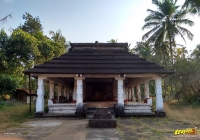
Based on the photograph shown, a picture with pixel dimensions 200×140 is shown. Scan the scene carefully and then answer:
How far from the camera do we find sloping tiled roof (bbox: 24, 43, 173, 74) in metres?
11.7

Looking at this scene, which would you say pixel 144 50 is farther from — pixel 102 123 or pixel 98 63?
pixel 102 123

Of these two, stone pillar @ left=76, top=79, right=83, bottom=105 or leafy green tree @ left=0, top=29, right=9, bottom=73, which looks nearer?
stone pillar @ left=76, top=79, right=83, bottom=105

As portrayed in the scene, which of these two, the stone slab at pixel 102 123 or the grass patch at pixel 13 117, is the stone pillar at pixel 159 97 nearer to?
the stone slab at pixel 102 123

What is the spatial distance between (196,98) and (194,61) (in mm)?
3905

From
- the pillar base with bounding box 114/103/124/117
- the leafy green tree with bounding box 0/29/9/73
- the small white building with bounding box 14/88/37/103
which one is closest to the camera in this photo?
the pillar base with bounding box 114/103/124/117

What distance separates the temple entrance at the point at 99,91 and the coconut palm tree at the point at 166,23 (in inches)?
463

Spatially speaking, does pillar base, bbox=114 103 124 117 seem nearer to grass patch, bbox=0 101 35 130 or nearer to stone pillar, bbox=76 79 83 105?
stone pillar, bbox=76 79 83 105

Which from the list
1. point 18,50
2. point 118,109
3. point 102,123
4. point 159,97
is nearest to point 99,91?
point 118,109

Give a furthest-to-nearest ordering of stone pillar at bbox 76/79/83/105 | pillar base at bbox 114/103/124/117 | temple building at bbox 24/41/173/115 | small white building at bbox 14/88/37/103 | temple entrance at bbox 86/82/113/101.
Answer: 1. small white building at bbox 14/88/37/103
2. temple entrance at bbox 86/82/113/101
3. stone pillar at bbox 76/79/83/105
4. temple building at bbox 24/41/173/115
5. pillar base at bbox 114/103/124/117

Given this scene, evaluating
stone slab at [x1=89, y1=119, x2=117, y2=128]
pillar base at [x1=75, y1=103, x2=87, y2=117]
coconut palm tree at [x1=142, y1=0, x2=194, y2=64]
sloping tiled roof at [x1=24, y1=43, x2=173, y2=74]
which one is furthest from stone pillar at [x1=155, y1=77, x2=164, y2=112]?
coconut palm tree at [x1=142, y1=0, x2=194, y2=64]

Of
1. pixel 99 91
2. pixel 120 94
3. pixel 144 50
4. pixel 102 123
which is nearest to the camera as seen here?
pixel 102 123

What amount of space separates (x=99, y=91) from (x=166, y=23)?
551 inches

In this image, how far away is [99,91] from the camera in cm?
1636

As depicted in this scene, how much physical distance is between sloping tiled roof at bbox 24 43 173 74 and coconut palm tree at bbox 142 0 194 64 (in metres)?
10.8
